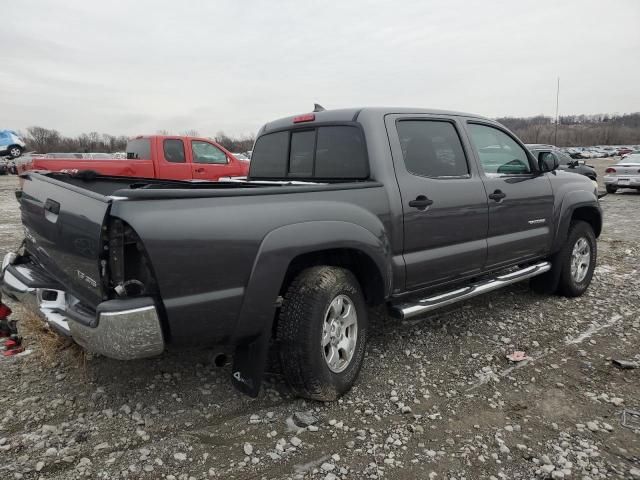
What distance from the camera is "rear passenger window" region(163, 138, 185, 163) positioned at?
9961mm

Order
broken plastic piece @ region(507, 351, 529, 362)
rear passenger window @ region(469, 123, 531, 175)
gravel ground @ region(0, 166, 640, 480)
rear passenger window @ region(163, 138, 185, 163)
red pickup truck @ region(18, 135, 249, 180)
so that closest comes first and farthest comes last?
gravel ground @ region(0, 166, 640, 480) < broken plastic piece @ region(507, 351, 529, 362) < rear passenger window @ region(469, 123, 531, 175) < red pickup truck @ region(18, 135, 249, 180) < rear passenger window @ region(163, 138, 185, 163)

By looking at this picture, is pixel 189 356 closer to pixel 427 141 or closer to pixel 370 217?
pixel 370 217

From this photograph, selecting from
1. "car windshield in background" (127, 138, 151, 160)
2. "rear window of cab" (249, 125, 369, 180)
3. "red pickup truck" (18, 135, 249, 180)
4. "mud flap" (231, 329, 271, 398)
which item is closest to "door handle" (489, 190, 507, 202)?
"rear window of cab" (249, 125, 369, 180)

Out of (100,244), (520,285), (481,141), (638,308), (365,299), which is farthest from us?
(520,285)

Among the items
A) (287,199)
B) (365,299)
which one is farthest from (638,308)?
(287,199)

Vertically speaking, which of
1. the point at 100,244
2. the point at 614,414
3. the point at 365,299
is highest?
the point at 100,244

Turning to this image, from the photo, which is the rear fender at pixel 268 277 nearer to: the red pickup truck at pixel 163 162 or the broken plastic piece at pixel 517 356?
the broken plastic piece at pixel 517 356

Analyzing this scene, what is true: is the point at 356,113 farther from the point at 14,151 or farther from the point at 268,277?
the point at 14,151

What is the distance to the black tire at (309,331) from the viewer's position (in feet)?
9.02

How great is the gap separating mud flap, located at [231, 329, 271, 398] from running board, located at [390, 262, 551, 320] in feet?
3.45

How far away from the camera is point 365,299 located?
10.9 ft

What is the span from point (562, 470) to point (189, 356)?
2557 millimetres

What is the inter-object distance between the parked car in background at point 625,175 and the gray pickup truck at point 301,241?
1366cm

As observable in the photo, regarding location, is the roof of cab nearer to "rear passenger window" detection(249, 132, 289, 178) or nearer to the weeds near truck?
"rear passenger window" detection(249, 132, 289, 178)
